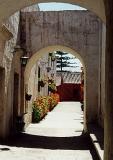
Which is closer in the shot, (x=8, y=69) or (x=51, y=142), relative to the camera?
(x=8, y=69)

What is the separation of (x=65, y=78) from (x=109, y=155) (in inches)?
1930

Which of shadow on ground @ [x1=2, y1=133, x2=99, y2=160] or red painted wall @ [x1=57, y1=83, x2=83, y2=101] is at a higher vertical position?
red painted wall @ [x1=57, y1=83, x2=83, y2=101]

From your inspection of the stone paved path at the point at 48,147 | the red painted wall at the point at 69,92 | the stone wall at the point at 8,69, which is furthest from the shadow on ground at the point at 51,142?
the red painted wall at the point at 69,92

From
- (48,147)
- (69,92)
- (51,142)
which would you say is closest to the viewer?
(48,147)

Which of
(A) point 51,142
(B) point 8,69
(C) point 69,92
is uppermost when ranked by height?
(B) point 8,69

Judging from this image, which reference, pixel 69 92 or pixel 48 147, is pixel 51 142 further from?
pixel 69 92

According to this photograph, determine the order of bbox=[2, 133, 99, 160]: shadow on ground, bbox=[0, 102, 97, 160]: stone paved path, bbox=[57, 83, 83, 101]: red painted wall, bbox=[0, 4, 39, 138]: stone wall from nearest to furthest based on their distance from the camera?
bbox=[0, 102, 97, 160]: stone paved path
bbox=[0, 4, 39, 138]: stone wall
bbox=[2, 133, 99, 160]: shadow on ground
bbox=[57, 83, 83, 101]: red painted wall

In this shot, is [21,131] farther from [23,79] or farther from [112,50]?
[112,50]

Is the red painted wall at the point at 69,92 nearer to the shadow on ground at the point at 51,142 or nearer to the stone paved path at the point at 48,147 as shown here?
the stone paved path at the point at 48,147

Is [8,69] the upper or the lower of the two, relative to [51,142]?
upper

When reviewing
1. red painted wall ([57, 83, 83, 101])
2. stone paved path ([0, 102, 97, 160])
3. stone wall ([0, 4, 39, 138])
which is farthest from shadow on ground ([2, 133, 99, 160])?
red painted wall ([57, 83, 83, 101])

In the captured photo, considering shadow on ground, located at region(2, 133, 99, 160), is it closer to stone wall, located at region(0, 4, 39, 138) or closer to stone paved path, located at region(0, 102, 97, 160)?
stone paved path, located at region(0, 102, 97, 160)

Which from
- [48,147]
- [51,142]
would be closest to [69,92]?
[51,142]

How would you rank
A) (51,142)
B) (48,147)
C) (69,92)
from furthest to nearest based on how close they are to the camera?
(69,92), (51,142), (48,147)
